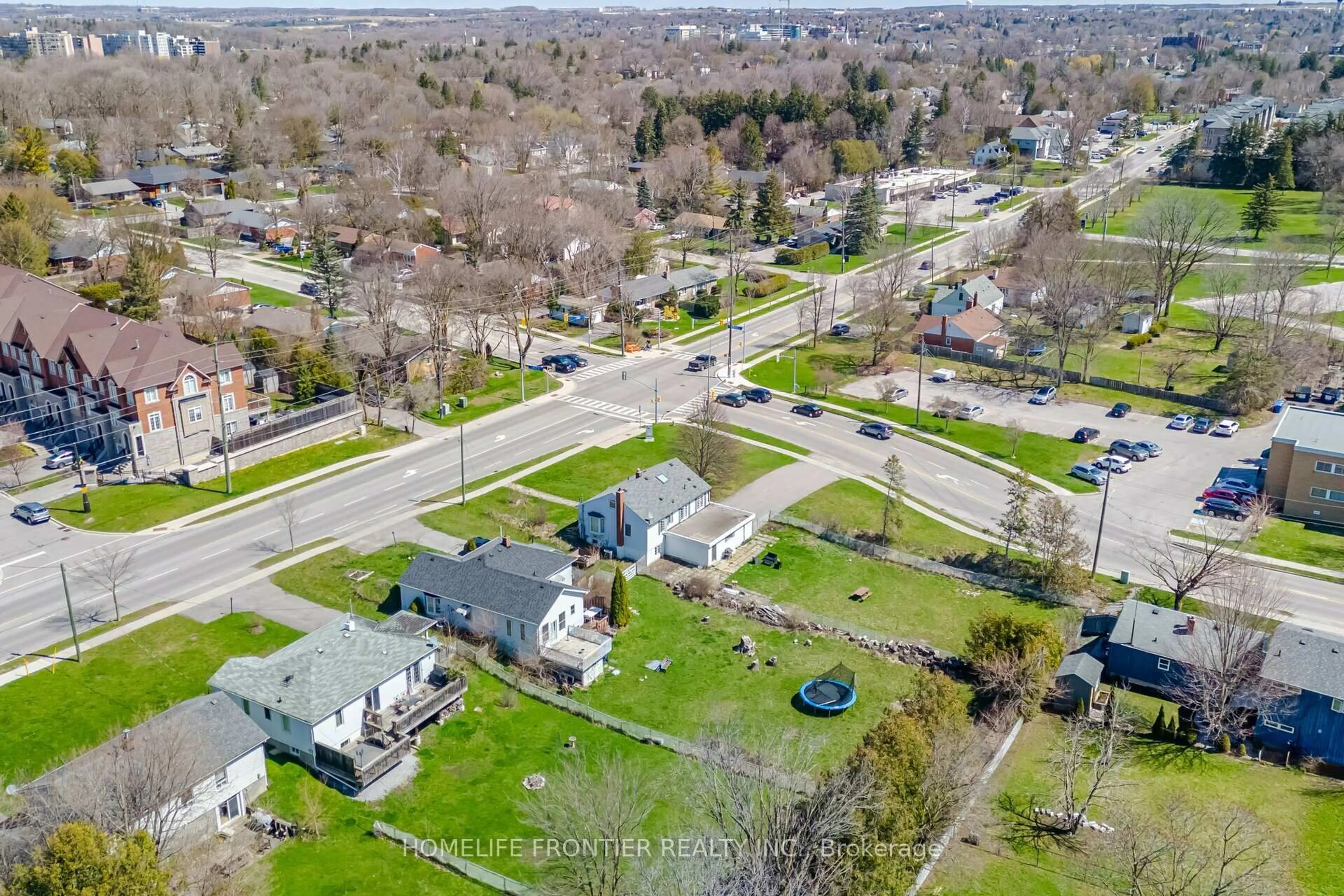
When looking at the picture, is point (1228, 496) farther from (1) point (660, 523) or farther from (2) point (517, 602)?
(2) point (517, 602)

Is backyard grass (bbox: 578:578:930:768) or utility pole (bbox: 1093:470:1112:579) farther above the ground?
utility pole (bbox: 1093:470:1112:579)

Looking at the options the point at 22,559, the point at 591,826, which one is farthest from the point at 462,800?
the point at 22,559

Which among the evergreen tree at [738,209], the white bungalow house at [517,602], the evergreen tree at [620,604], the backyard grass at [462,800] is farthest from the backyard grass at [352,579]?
the evergreen tree at [738,209]

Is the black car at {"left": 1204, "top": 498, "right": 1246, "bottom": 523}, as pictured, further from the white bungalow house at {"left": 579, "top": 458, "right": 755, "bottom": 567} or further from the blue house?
the white bungalow house at {"left": 579, "top": 458, "right": 755, "bottom": 567}

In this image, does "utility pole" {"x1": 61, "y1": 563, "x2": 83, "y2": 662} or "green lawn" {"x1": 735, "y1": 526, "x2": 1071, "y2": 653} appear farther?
"green lawn" {"x1": 735, "y1": 526, "x2": 1071, "y2": 653}

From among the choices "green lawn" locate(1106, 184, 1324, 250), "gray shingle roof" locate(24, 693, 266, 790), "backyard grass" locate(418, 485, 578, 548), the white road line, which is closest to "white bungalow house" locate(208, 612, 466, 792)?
"gray shingle roof" locate(24, 693, 266, 790)

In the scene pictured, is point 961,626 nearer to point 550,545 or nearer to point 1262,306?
point 550,545

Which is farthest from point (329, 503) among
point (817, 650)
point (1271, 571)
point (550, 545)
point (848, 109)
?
point (848, 109)
